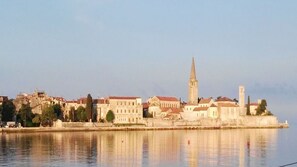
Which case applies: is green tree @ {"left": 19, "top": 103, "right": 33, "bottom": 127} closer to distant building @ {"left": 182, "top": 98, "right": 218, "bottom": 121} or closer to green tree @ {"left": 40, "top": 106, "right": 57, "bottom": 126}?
green tree @ {"left": 40, "top": 106, "right": 57, "bottom": 126}

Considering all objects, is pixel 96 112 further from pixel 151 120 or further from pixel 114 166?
pixel 114 166

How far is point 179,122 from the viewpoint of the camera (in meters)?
87.1

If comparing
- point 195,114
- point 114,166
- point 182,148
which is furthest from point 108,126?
point 114,166

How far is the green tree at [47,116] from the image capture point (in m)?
72.3

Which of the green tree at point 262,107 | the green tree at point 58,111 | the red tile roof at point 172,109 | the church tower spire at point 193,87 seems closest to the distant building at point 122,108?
the green tree at point 58,111

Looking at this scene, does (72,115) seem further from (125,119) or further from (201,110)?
(201,110)

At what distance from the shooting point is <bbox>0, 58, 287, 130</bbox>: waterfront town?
73.6 m

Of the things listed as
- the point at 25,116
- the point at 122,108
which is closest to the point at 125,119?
the point at 122,108

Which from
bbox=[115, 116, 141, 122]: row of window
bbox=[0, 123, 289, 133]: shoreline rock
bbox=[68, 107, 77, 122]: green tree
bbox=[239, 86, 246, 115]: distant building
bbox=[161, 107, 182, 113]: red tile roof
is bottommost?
bbox=[0, 123, 289, 133]: shoreline rock

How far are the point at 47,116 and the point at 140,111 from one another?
61.5 ft

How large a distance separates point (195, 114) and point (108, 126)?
67.2ft

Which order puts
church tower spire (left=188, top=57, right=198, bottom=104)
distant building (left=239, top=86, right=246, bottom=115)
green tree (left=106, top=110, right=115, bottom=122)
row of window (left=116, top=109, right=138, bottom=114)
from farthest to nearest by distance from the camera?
1. church tower spire (left=188, top=57, right=198, bottom=104)
2. distant building (left=239, top=86, right=246, bottom=115)
3. row of window (left=116, top=109, right=138, bottom=114)
4. green tree (left=106, top=110, right=115, bottom=122)

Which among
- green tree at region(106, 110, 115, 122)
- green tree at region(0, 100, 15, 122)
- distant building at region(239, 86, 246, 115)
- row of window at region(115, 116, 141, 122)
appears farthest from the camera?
distant building at region(239, 86, 246, 115)

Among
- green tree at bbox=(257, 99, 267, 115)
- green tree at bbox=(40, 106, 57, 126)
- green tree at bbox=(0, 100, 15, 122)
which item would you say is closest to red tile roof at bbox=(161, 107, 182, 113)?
green tree at bbox=(257, 99, 267, 115)
